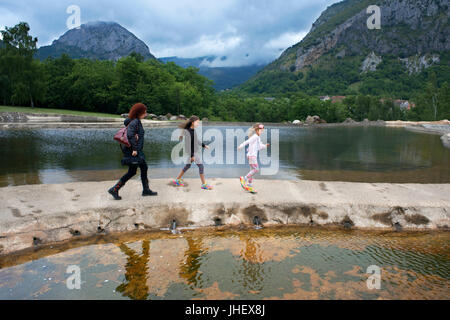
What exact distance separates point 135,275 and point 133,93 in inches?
2543

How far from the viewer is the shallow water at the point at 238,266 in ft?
13.5

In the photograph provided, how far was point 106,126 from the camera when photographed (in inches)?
1438

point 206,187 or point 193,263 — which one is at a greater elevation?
point 206,187

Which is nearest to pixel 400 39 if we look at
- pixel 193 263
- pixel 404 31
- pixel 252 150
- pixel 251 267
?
pixel 404 31

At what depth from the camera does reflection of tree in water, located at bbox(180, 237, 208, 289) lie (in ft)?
14.3

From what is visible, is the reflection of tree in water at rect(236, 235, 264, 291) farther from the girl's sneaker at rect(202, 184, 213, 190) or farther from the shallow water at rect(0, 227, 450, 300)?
the girl's sneaker at rect(202, 184, 213, 190)

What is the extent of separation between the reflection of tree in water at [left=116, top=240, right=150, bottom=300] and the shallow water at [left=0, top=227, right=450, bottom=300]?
13 millimetres

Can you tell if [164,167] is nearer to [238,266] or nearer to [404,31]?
[238,266]

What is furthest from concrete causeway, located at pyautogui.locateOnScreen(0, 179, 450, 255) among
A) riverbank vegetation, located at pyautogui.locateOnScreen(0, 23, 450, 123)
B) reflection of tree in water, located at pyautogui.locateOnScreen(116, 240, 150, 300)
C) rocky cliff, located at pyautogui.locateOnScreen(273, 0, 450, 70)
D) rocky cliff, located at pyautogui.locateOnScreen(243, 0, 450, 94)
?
rocky cliff, located at pyautogui.locateOnScreen(273, 0, 450, 70)

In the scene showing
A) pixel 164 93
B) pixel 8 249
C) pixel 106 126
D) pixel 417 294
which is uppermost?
pixel 164 93

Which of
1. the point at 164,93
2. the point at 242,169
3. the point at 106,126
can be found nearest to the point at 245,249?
the point at 242,169

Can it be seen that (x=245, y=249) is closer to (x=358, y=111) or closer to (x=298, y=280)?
(x=298, y=280)

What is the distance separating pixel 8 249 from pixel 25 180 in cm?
653

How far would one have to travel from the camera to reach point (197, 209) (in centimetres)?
659
